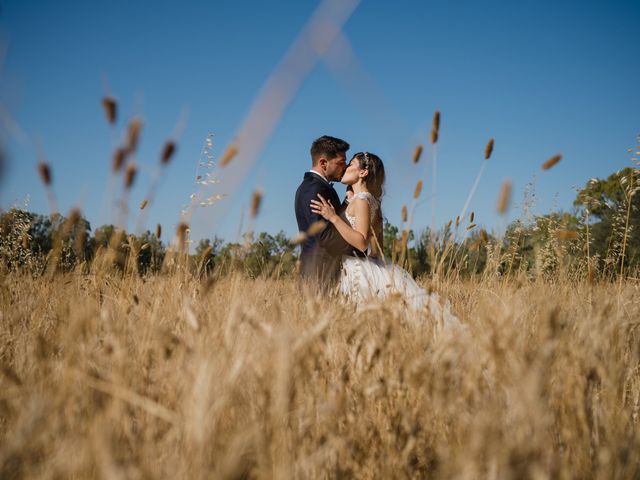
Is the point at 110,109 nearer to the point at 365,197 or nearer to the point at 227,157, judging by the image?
the point at 227,157

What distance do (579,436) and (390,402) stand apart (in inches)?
21.7

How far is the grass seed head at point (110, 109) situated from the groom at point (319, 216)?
2.70 m

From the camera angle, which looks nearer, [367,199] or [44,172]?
[44,172]

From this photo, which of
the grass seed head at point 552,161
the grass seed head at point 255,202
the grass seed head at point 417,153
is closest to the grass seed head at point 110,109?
the grass seed head at point 255,202

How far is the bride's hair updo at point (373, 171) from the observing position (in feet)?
15.7

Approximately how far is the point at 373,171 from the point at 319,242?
114cm

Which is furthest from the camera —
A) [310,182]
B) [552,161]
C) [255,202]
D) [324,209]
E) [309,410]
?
[310,182]

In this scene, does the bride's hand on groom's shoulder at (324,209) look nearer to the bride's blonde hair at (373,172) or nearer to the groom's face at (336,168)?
the groom's face at (336,168)

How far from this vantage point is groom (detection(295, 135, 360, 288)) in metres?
4.24

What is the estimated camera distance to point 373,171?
4.79 metres

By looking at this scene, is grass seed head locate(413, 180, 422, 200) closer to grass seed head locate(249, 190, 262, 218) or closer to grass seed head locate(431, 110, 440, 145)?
grass seed head locate(431, 110, 440, 145)

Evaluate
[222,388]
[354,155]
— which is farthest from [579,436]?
[354,155]

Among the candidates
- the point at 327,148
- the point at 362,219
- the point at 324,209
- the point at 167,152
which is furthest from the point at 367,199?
the point at 167,152

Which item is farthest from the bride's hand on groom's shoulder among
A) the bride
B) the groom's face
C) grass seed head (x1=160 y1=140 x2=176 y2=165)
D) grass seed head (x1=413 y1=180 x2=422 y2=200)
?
grass seed head (x1=160 y1=140 x2=176 y2=165)
